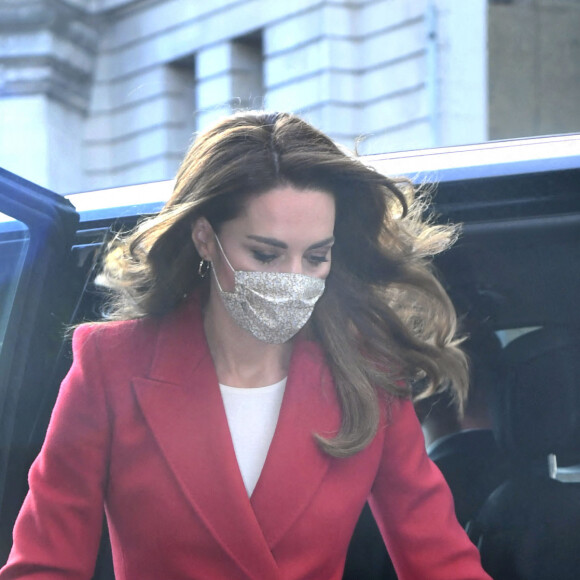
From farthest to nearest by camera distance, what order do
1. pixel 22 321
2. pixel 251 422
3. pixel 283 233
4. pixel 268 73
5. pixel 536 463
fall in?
pixel 268 73, pixel 536 463, pixel 22 321, pixel 251 422, pixel 283 233

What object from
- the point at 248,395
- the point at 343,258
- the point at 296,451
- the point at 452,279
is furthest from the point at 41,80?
the point at 296,451

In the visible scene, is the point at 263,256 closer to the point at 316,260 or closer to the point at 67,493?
the point at 316,260

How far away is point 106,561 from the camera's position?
7.36ft

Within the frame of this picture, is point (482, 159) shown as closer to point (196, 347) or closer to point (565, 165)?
point (565, 165)

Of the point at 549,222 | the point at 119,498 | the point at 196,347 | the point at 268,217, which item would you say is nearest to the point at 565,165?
the point at 549,222

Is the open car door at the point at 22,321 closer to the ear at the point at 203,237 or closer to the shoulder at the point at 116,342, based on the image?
the shoulder at the point at 116,342

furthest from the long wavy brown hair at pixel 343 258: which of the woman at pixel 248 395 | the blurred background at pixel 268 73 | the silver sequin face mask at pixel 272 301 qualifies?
the blurred background at pixel 268 73

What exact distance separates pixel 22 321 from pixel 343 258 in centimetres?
62

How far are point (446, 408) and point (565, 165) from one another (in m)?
0.73

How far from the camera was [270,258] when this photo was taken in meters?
1.95

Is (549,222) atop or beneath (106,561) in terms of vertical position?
atop

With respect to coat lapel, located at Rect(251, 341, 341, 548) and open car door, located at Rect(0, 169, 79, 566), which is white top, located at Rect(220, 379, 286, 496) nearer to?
coat lapel, located at Rect(251, 341, 341, 548)

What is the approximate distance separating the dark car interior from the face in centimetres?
33

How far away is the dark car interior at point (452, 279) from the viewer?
2150mm
